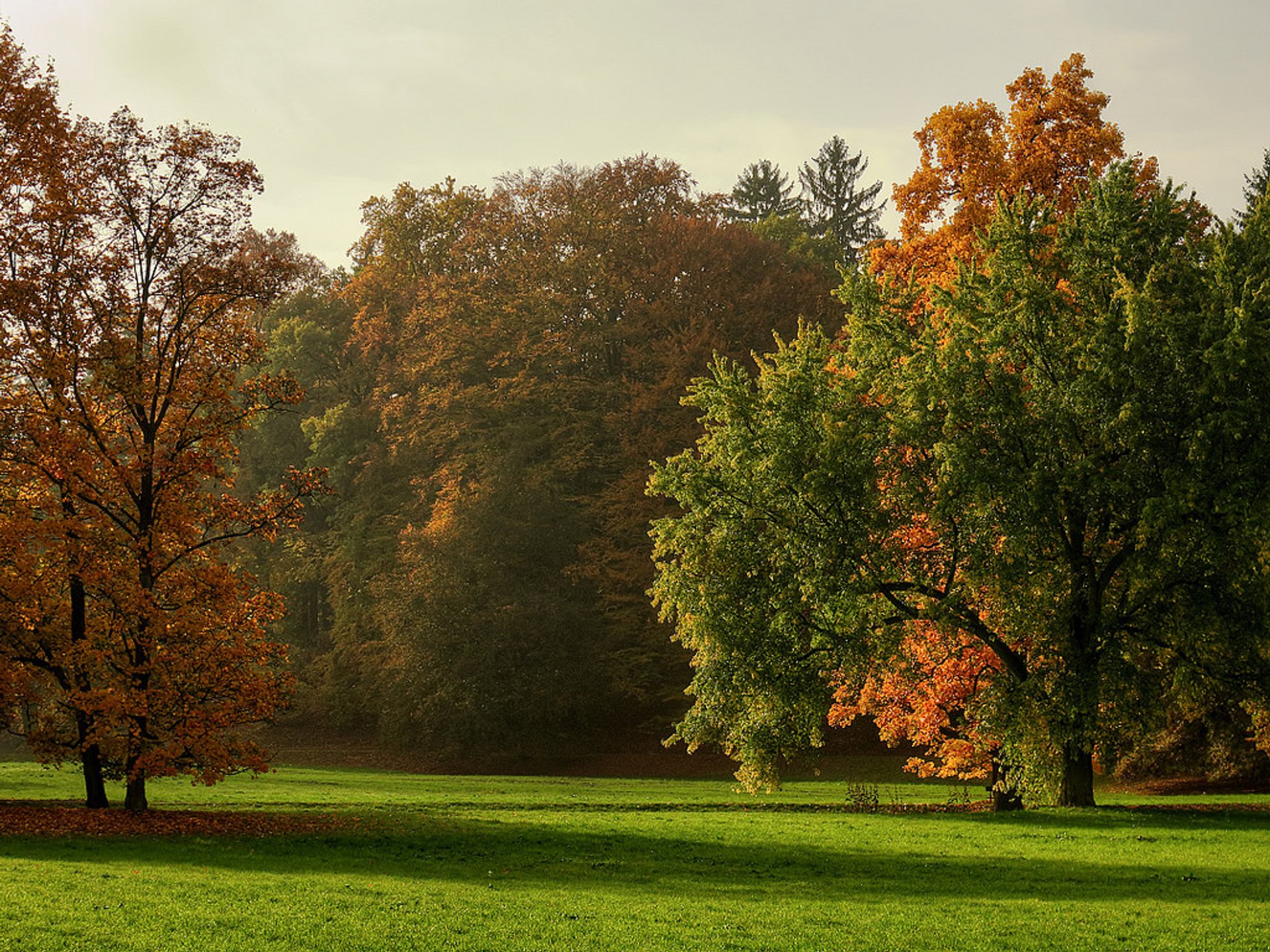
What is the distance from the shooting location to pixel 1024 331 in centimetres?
2366

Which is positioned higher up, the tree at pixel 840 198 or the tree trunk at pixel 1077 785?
the tree at pixel 840 198

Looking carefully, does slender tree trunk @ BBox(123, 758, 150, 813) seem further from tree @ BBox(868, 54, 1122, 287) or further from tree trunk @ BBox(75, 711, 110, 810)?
tree @ BBox(868, 54, 1122, 287)

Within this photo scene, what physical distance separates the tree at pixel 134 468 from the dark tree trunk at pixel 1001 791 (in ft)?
51.1

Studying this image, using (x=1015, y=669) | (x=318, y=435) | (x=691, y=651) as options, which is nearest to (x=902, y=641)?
(x=1015, y=669)

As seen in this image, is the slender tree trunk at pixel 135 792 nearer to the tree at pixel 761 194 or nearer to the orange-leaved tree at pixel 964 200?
the orange-leaved tree at pixel 964 200

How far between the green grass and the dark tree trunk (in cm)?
95

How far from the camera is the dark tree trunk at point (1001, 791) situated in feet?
84.3

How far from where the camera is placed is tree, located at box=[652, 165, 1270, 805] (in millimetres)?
22031

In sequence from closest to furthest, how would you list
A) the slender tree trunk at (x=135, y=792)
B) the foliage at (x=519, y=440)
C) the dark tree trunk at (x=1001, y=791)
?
the slender tree trunk at (x=135, y=792) < the dark tree trunk at (x=1001, y=791) < the foliage at (x=519, y=440)

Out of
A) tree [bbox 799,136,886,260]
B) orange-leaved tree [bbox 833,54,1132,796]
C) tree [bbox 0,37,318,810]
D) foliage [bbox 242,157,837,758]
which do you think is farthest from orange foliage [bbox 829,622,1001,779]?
tree [bbox 799,136,886,260]

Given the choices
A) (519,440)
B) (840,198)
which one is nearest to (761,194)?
(840,198)

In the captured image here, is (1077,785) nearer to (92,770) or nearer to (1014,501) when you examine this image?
(1014,501)

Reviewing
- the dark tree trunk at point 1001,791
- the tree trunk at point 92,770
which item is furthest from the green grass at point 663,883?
the tree trunk at point 92,770

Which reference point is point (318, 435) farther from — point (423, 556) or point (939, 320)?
point (939, 320)
